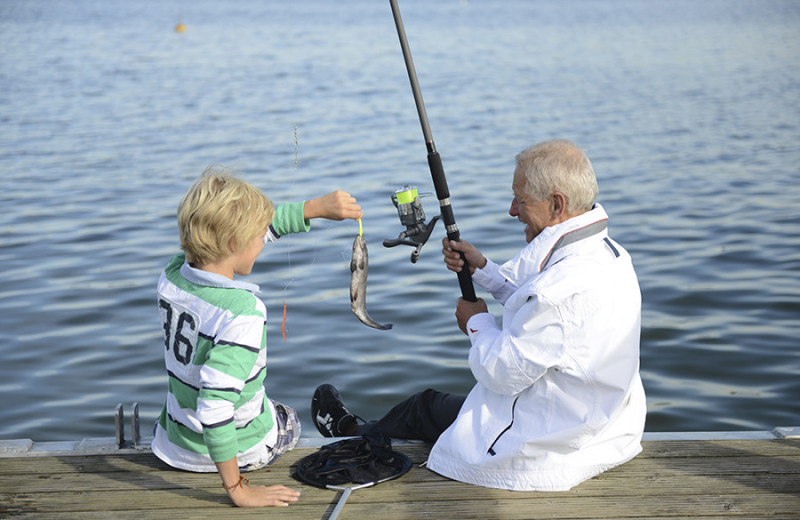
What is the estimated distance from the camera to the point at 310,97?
17.4m

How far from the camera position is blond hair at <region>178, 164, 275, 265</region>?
290 centimetres

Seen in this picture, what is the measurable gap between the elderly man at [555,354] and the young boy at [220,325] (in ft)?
2.09

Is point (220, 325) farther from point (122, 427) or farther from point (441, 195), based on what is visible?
point (441, 195)

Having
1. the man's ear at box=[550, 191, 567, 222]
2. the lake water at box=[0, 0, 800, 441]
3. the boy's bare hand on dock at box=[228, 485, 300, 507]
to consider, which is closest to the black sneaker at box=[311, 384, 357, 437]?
the lake water at box=[0, 0, 800, 441]

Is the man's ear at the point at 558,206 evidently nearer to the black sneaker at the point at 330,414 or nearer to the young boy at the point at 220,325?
the young boy at the point at 220,325

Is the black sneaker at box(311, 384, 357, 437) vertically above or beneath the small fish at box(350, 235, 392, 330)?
beneath

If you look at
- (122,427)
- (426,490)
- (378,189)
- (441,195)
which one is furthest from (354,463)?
(378,189)

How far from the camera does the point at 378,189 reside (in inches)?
419

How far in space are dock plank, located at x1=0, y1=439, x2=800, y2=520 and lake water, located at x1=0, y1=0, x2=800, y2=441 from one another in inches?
55.2

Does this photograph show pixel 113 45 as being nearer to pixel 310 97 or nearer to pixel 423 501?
pixel 310 97

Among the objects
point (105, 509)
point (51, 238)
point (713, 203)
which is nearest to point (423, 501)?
point (105, 509)

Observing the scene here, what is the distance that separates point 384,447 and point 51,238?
21.8ft

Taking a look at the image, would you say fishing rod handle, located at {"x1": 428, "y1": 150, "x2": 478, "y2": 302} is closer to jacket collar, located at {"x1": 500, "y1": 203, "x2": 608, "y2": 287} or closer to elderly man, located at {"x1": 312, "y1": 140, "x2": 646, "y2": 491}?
elderly man, located at {"x1": 312, "y1": 140, "x2": 646, "y2": 491}

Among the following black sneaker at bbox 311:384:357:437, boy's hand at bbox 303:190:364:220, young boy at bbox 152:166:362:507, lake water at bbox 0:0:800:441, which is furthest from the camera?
lake water at bbox 0:0:800:441
